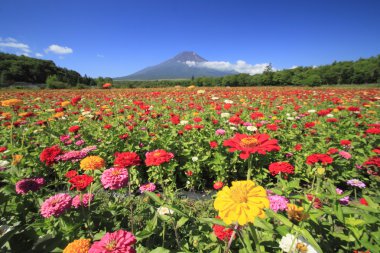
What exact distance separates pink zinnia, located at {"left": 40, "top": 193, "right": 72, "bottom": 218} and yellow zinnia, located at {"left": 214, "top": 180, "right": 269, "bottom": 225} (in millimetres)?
864

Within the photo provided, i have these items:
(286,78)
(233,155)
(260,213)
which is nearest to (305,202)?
(260,213)

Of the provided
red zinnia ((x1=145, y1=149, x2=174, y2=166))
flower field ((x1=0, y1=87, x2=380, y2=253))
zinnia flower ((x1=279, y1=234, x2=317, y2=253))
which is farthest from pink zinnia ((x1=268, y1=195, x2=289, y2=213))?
red zinnia ((x1=145, y1=149, x2=174, y2=166))

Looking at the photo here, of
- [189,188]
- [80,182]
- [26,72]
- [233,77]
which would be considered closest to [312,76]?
[233,77]

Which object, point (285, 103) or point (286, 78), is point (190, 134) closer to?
point (285, 103)

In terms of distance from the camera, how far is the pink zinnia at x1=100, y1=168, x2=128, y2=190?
4.34 feet

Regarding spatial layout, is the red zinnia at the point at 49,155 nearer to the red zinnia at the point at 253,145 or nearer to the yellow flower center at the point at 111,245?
the yellow flower center at the point at 111,245

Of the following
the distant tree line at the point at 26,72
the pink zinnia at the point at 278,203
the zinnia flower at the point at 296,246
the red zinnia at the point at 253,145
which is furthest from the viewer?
the distant tree line at the point at 26,72

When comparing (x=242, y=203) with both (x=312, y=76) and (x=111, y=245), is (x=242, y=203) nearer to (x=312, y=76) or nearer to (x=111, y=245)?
(x=111, y=245)

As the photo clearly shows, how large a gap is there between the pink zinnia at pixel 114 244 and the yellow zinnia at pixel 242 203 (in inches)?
14.5

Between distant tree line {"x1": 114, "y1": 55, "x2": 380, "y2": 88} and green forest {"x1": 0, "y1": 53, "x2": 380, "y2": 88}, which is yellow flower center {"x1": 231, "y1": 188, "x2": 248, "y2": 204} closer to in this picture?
green forest {"x1": 0, "y1": 53, "x2": 380, "y2": 88}

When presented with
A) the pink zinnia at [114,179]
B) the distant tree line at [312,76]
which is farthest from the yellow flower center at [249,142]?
the distant tree line at [312,76]

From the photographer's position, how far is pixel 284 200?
1341 mm

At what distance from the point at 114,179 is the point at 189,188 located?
6.58 feet

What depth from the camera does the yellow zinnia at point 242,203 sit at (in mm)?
710
